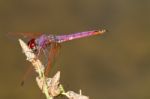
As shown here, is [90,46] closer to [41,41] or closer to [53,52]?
[53,52]

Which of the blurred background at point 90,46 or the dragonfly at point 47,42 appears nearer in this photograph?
the dragonfly at point 47,42

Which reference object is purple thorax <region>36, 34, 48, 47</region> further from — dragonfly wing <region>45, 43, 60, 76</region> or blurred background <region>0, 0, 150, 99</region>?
blurred background <region>0, 0, 150, 99</region>

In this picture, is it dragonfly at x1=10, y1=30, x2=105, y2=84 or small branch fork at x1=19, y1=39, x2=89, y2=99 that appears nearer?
small branch fork at x1=19, y1=39, x2=89, y2=99

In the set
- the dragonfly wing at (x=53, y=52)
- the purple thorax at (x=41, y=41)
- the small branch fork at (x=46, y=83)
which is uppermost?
the purple thorax at (x=41, y=41)

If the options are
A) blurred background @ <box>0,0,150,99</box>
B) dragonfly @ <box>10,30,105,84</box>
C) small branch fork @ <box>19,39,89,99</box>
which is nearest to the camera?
small branch fork @ <box>19,39,89,99</box>

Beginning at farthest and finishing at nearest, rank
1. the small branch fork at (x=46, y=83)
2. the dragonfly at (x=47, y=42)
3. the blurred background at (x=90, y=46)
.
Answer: the blurred background at (x=90, y=46) < the dragonfly at (x=47, y=42) < the small branch fork at (x=46, y=83)

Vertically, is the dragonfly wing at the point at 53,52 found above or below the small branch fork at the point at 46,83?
above

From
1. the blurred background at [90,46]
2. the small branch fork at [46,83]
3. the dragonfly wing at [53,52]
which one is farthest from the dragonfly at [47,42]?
the blurred background at [90,46]

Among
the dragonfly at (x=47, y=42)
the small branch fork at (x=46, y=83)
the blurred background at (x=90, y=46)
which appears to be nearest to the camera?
the small branch fork at (x=46, y=83)

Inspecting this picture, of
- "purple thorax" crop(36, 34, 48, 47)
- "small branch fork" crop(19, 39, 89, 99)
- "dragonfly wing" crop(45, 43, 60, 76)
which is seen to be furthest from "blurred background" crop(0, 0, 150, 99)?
"small branch fork" crop(19, 39, 89, 99)

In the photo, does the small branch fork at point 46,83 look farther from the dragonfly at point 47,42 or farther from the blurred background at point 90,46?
the blurred background at point 90,46
